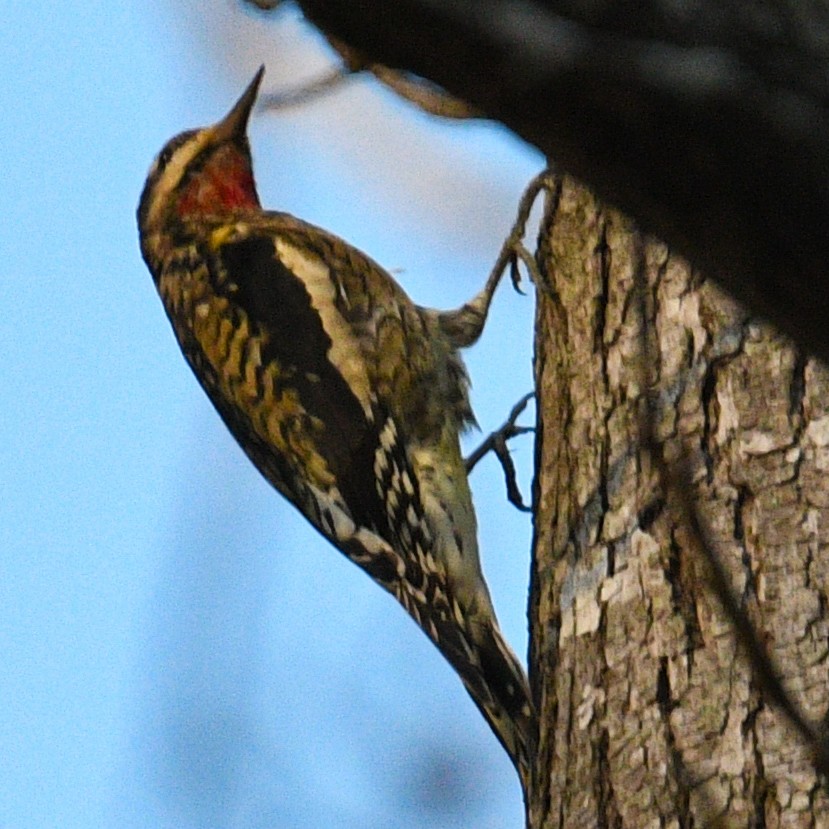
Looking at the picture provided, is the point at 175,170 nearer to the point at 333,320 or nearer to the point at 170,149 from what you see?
the point at 170,149

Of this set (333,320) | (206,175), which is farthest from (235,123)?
(333,320)

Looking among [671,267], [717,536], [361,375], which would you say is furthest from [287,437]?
[717,536]

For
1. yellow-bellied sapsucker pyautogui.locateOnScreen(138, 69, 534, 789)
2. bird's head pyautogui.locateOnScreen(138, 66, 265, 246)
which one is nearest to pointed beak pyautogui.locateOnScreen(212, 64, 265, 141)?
bird's head pyautogui.locateOnScreen(138, 66, 265, 246)

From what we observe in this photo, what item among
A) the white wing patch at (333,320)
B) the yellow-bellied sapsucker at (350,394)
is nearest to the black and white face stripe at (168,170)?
the yellow-bellied sapsucker at (350,394)

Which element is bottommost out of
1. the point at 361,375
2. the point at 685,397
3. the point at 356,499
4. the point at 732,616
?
the point at 732,616

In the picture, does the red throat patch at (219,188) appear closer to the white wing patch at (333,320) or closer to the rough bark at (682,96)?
the white wing patch at (333,320)

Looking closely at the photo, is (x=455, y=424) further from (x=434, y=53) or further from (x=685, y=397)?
(x=434, y=53)
